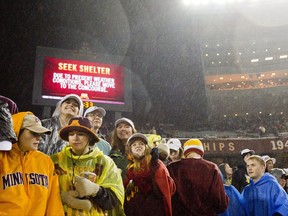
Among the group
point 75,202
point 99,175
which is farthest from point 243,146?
point 75,202

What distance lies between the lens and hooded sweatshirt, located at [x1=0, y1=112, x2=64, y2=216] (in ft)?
6.43

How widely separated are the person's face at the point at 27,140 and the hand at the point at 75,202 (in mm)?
468

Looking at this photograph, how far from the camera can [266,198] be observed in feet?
12.9

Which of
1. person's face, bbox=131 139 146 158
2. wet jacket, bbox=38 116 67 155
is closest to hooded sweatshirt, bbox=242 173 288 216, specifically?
person's face, bbox=131 139 146 158

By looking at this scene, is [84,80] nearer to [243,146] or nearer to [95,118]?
[243,146]

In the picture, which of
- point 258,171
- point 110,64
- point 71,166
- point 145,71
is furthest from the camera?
point 145,71

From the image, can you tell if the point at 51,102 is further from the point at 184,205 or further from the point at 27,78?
the point at 184,205

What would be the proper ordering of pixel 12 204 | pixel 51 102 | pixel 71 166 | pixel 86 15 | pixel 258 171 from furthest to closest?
pixel 86 15
pixel 51 102
pixel 258 171
pixel 71 166
pixel 12 204

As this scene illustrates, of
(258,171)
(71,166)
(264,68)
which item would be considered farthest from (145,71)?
(264,68)

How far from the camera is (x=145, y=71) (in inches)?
867

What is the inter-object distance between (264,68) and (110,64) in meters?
37.4

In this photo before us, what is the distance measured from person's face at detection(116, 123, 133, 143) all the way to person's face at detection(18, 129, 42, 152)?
1.64 metres

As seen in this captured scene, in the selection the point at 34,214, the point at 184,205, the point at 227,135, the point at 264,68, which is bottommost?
the point at 184,205

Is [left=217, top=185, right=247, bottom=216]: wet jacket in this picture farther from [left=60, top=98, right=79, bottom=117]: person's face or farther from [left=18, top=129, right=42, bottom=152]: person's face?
[left=18, top=129, right=42, bottom=152]: person's face
